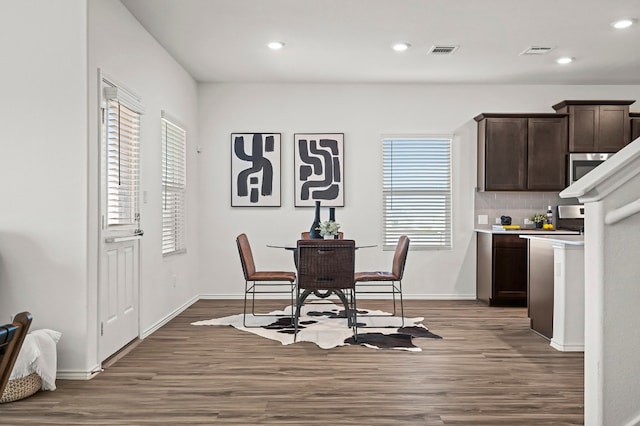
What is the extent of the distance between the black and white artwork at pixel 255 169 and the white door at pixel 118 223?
2.58 meters

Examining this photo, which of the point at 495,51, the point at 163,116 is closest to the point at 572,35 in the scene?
the point at 495,51

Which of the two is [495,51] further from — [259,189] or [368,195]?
[259,189]

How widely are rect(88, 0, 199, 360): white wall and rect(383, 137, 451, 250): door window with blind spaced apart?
8.22 ft

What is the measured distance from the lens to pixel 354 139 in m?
7.54

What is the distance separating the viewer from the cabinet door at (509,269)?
684 cm

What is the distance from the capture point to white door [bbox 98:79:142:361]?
13.6 ft

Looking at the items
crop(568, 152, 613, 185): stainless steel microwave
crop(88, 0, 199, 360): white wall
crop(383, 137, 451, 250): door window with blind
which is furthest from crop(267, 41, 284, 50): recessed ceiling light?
crop(568, 152, 613, 185): stainless steel microwave

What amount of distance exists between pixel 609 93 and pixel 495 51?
2.50 m

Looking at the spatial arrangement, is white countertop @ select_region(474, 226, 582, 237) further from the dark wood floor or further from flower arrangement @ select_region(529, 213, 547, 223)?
the dark wood floor

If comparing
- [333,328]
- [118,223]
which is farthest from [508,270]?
[118,223]

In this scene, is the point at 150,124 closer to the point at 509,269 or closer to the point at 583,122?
the point at 509,269

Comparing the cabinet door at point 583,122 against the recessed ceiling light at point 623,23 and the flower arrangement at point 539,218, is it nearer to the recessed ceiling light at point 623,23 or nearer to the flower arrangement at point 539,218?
the flower arrangement at point 539,218

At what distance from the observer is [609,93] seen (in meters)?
7.55

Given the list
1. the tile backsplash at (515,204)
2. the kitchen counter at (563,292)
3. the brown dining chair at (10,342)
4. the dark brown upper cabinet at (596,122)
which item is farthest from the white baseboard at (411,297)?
the brown dining chair at (10,342)
